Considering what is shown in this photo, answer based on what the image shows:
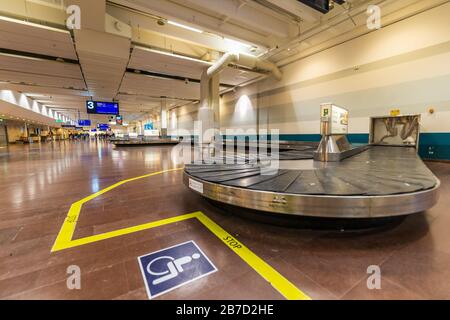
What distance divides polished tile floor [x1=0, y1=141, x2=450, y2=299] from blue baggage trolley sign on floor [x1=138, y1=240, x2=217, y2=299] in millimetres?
52

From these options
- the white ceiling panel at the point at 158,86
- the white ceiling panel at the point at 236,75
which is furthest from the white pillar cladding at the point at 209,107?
the white ceiling panel at the point at 158,86

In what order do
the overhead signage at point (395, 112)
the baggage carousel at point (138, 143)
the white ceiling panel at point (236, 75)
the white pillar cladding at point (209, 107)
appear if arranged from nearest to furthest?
the overhead signage at point (395, 112) < the white pillar cladding at point (209, 107) < the white ceiling panel at point (236, 75) < the baggage carousel at point (138, 143)

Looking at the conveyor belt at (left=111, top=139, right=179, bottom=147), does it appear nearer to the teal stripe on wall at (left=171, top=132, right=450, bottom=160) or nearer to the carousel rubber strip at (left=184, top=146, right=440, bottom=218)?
the carousel rubber strip at (left=184, top=146, right=440, bottom=218)

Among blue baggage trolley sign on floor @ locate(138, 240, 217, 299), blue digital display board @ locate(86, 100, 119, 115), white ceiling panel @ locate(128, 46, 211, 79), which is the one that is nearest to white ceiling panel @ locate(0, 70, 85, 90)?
blue digital display board @ locate(86, 100, 119, 115)

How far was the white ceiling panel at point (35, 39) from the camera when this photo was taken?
5.88 meters

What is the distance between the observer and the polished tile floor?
3.82ft

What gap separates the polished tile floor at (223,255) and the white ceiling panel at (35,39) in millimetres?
6264

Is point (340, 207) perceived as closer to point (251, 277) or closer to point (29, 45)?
point (251, 277)

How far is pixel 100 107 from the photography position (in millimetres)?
15609

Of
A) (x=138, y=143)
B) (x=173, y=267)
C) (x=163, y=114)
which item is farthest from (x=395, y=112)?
(x=163, y=114)

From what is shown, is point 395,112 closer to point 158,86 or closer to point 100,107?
point 158,86

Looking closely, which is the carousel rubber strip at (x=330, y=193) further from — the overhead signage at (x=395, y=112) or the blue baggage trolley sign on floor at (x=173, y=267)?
the overhead signage at (x=395, y=112)

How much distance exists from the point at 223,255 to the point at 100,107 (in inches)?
704
